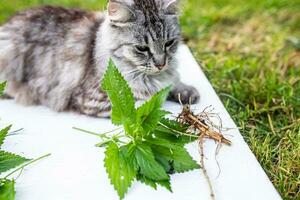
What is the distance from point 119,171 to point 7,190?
1.33ft

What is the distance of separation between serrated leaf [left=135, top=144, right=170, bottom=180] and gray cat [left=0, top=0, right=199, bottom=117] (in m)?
0.64

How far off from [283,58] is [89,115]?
1.59 m

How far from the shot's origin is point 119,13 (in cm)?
241

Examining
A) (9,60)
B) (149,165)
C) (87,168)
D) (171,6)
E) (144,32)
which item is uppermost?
(171,6)

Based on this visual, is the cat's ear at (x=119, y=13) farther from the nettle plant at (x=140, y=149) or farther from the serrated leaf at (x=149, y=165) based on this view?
the serrated leaf at (x=149, y=165)

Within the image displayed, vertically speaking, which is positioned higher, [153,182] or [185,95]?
[185,95]

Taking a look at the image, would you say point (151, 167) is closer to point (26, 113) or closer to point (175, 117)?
point (175, 117)

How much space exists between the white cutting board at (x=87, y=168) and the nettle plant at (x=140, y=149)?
71 millimetres

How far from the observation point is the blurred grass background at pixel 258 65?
2407 millimetres

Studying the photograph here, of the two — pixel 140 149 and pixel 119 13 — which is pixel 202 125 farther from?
pixel 119 13

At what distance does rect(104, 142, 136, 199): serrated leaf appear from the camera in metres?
1.86

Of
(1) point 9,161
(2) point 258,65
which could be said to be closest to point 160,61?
(1) point 9,161

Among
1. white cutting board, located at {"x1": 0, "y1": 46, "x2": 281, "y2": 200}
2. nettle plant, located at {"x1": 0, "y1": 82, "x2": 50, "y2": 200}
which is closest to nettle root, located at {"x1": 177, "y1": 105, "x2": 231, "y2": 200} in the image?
white cutting board, located at {"x1": 0, "y1": 46, "x2": 281, "y2": 200}

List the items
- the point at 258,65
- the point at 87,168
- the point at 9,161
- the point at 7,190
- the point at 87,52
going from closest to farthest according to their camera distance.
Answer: the point at 7,190, the point at 9,161, the point at 87,168, the point at 87,52, the point at 258,65
